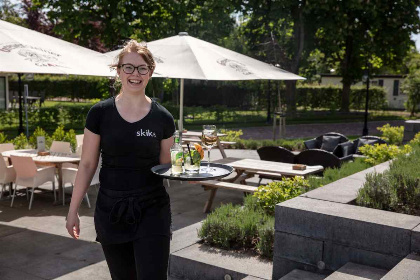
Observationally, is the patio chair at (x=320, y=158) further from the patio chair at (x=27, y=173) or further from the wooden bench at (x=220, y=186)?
the patio chair at (x=27, y=173)

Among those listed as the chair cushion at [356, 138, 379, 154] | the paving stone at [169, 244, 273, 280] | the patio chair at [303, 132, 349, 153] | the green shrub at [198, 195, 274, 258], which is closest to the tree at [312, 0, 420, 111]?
the patio chair at [303, 132, 349, 153]

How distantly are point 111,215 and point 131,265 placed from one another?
0.40 meters

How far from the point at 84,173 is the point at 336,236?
7.73 feet

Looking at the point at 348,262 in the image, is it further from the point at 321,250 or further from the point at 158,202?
the point at 158,202

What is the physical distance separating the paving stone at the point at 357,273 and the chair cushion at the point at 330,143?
6.90 metres

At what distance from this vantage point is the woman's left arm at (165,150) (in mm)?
3086

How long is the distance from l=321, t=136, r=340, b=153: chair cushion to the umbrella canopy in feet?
17.4

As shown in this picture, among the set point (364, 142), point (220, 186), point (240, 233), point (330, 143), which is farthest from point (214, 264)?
point (330, 143)

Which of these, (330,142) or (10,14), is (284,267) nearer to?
(330,142)

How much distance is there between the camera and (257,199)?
628 centimetres

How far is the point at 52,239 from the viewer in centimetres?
643

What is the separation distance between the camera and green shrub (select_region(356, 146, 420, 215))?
4.75m

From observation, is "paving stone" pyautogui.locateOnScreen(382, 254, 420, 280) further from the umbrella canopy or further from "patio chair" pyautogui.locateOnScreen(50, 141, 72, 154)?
"patio chair" pyautogui.locateOnScreen(50, 141, 72, 154)

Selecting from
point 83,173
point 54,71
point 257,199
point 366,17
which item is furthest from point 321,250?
point 366,17
